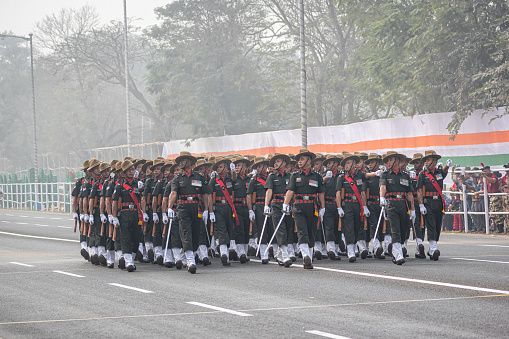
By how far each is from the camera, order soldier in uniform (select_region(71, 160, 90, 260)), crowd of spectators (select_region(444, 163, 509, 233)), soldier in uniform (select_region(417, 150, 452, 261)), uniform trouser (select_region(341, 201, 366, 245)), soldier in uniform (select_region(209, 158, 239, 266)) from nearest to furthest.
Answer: soldier in uniform (select_region(417, 150, 452, 261)) → soldier in uniform (select_region(209, 158, 239, 266)) → uniform trouser (select_region(341, 201, 366, 245)) → soldier in uniform (select_region(71, 160, 90, 260)) → crowd of spectators (select_region(444, 163, 509, 233))

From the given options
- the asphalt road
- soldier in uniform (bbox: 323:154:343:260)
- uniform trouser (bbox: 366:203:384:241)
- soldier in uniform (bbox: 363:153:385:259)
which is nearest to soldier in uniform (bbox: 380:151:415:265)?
the asphalt road

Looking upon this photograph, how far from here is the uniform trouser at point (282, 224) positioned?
49.7ft

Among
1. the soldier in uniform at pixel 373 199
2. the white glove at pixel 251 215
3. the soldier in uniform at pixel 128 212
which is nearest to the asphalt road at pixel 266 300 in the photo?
the soldier in uniform at pixel 128 212

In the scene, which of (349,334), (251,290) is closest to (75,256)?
(251,290)

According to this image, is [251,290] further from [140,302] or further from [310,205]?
[310,205]

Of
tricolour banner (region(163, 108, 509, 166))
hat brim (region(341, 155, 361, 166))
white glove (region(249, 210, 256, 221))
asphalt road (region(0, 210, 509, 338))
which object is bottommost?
asphalt road (region(0, 210, 509, 338))

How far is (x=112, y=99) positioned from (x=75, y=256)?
3075 inches

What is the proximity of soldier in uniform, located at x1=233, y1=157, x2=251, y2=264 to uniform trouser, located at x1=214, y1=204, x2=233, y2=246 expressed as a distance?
27 centimetres

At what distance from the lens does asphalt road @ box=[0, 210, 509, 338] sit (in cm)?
916

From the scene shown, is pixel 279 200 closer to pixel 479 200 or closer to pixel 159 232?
pixel 159 232

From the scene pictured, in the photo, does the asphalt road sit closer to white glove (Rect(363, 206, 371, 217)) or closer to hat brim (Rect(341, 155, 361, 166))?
white glove (Rect(363, 206, 371, 217))

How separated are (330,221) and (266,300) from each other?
17.3ft

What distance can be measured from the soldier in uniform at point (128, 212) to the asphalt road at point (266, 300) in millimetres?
451

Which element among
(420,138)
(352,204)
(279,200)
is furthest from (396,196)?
(420,138)
